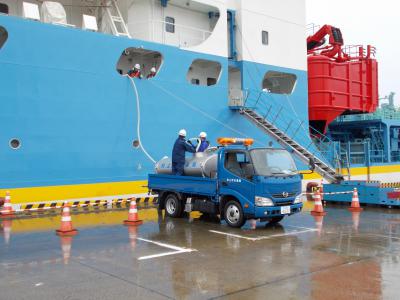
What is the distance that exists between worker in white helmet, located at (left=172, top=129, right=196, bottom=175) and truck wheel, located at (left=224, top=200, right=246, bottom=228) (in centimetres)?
186

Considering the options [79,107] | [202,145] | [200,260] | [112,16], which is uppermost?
[112,16]

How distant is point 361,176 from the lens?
22.8 meters

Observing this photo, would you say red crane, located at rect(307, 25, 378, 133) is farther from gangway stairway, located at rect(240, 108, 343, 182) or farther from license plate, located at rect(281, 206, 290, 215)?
license plate, located at rect(281, 206, 290, 215)

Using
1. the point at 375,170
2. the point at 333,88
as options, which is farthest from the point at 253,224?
the point at 375,170

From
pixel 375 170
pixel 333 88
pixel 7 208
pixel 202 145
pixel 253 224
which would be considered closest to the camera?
pixel 253 224

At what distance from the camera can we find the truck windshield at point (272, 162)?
947 centimetres

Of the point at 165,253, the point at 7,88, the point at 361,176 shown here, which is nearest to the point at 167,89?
the point at 7,88

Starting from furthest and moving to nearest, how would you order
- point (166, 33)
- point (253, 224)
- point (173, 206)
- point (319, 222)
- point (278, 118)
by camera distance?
point (278, 118) → point (166, 33) → point (173, 206) → point (319, 222) → point (253, 224)

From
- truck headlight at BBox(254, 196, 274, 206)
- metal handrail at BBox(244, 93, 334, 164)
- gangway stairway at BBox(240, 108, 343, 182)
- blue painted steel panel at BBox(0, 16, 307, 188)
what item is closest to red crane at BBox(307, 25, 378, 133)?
metal handrail at BBox(244, 93, 334, 164)

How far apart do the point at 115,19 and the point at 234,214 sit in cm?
839

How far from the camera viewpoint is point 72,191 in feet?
41.4

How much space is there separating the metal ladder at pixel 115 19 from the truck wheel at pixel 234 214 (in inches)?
289

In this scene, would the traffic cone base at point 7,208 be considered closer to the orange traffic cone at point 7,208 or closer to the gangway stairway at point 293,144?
the orange traffic cone at point 7,208

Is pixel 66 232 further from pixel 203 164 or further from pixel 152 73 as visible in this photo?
pixel 152 73
